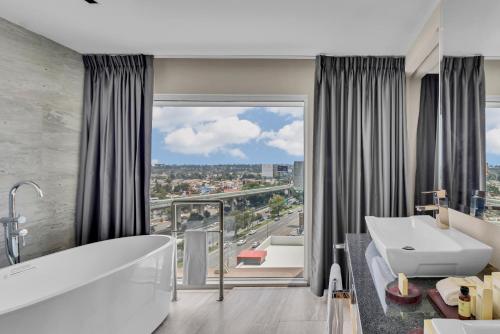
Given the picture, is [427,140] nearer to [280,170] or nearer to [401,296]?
[280,170]

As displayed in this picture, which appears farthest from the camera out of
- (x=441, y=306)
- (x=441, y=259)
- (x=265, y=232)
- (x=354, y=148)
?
(x=265, y=232)

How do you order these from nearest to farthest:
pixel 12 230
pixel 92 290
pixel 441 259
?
pixel 441 259 → pixel 92 290 → pixel 12 230

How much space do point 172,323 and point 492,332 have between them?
2334 millimetres

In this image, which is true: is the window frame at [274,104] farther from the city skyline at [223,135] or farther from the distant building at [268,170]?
the distant building at [268,170]

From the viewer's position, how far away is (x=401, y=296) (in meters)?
0.99

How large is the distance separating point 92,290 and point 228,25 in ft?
6.70

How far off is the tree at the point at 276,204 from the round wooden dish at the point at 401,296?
2124mm

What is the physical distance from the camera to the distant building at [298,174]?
316 cm

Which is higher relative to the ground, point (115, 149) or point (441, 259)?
point (115, 149)

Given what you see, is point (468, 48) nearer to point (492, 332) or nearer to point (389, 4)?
point (389, 4)

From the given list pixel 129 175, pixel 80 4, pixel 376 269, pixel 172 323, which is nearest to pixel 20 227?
pixel 129 175

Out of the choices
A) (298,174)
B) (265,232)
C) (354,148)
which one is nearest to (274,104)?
(298,174)

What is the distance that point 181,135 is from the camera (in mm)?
3219

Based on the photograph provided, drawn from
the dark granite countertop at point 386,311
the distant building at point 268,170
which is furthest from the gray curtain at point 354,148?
the dark granite countertop at point 386,311
